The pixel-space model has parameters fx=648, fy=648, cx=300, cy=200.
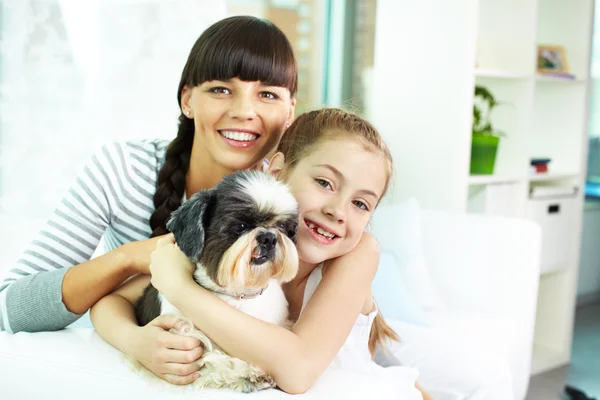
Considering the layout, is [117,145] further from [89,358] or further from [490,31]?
[490,31]

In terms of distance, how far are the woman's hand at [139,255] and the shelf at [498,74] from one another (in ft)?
7.31

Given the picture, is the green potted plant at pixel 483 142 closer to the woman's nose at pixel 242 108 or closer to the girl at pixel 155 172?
the girl at pixel 155 172

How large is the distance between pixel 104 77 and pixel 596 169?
4.48m

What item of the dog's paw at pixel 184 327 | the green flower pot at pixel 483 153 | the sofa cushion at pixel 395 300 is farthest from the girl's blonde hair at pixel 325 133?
the green flower pot at pixel 483 153

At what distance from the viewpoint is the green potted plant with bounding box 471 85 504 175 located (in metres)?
3.34

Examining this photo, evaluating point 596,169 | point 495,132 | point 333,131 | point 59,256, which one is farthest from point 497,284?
point 596,169

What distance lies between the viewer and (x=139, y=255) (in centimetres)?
147

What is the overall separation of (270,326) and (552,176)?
9.54 ft

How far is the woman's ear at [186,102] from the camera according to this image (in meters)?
1.78

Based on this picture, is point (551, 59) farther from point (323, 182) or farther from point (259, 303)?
point (259, 303)

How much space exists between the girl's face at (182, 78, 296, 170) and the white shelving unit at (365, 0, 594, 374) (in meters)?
1.74

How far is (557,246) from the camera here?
3.80 m

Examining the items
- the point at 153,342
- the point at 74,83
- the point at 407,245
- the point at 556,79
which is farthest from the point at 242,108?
the point at 556,79

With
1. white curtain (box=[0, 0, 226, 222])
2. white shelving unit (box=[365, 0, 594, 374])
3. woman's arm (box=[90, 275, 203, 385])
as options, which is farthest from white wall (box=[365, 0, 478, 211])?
woman's arm (box=[90, 275, 203, 385])
